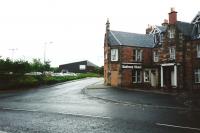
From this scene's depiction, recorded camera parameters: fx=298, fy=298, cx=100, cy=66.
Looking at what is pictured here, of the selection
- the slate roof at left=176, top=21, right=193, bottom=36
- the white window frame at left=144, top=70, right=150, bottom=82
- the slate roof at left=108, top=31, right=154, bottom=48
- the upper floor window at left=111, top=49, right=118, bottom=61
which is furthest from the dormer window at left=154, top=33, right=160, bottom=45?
the upper floor window at left=111, top=49, right=118, bottom=61

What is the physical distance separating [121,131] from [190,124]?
11.6 feet

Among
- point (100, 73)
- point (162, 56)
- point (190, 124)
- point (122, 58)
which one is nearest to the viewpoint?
point (190, 124)

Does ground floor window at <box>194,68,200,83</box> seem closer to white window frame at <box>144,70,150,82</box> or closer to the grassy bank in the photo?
white window frame at <box>144,70,150,82</box>

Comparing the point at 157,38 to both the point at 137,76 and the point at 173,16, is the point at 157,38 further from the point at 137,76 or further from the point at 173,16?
the point at 137,76

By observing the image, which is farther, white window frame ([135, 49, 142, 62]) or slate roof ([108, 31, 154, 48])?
white window frame ([135, 49, 142, 62])

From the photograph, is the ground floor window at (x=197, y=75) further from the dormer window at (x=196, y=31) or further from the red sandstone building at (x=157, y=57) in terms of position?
the dormer window at (x=196, y=31)

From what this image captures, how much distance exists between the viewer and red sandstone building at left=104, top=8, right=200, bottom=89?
37384mm

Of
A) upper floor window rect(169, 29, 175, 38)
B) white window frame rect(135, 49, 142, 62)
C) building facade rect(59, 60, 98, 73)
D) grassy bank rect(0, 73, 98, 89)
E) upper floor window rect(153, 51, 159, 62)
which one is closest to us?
upper floor window rect(169, 29, 175, 38)

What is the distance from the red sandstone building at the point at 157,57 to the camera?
123 feet

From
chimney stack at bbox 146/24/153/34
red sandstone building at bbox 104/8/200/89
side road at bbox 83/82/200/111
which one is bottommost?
side road at bbox 83/82/200/111

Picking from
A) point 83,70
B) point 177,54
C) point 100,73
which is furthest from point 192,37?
point 83,70

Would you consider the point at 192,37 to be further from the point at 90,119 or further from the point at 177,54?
the point at 90,119

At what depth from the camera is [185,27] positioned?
130 ft

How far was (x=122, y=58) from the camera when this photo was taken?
44.4 meters
